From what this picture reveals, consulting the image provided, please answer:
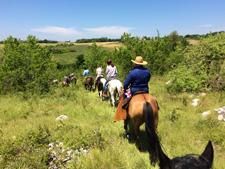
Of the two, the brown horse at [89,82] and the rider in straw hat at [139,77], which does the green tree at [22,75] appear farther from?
the rider in straw hat at [139,77]

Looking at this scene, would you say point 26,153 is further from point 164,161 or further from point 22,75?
point 22,75

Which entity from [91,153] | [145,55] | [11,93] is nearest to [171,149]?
[91,153]

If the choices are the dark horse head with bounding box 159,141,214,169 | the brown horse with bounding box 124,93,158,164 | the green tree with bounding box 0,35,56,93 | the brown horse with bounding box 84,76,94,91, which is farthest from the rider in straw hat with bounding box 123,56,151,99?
the green tree with bounding box 0,35,56,93

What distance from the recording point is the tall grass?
3078 millimetres

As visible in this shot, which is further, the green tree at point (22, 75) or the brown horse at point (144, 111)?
the green tree at point (22, 75)

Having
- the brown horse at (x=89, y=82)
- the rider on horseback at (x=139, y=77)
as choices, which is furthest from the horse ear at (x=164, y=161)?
the brown horse at (x=89, y=82)

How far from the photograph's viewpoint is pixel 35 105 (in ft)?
25.8

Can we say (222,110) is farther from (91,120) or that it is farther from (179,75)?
(91,120)

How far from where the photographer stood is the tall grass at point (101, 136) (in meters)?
3.08

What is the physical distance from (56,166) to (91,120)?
8.64 feet

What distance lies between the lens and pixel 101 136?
165 inches

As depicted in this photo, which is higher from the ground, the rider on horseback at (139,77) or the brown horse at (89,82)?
the rider on horseback at (139,77)

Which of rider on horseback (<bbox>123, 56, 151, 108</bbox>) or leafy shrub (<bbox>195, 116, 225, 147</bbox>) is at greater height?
rider on horseback (<bbox>123, 56, 151, 108</bbox>)

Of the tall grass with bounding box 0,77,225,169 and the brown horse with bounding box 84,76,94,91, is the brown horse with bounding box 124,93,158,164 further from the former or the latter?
the brown horse with bounding box 84,76,94,91
